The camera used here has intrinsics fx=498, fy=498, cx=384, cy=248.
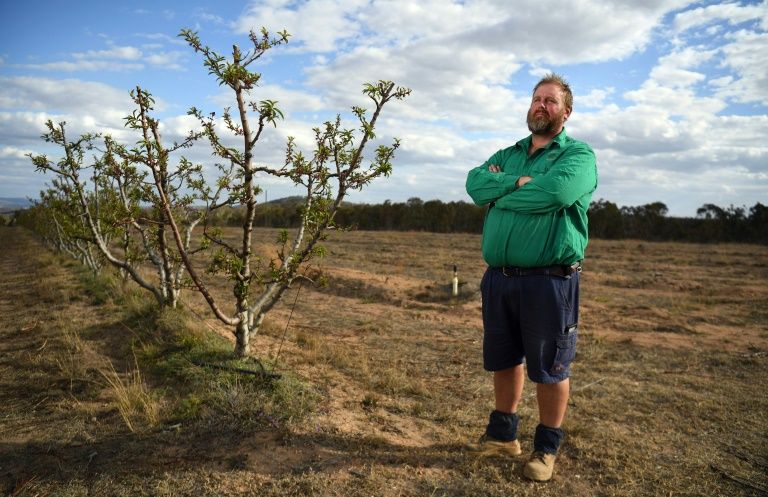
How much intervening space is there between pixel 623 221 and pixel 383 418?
40.8 meters

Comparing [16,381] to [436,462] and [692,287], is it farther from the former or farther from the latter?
[692,287]

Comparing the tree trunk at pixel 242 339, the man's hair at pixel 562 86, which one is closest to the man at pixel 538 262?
the man's hair at pixel 562 86

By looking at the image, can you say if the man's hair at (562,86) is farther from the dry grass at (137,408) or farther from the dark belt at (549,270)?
the dry grass at (137,408)

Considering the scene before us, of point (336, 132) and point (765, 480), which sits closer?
point (765, 480)

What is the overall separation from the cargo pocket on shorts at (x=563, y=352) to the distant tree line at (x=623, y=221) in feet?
85.8

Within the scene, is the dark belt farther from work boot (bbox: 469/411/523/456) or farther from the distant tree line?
the distant tree line

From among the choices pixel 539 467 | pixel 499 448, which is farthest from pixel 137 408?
pixel 539 467

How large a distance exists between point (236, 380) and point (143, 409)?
2.16ft

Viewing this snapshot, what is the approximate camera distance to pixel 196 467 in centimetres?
283

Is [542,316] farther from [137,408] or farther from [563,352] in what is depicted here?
[137,408]

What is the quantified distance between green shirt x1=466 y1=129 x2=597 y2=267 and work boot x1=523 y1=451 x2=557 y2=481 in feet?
3.71

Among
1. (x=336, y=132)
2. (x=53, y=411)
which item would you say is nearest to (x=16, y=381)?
(x=53, y=411)

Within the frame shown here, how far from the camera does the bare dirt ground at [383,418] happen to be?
2807mm

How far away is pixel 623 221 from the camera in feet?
130
